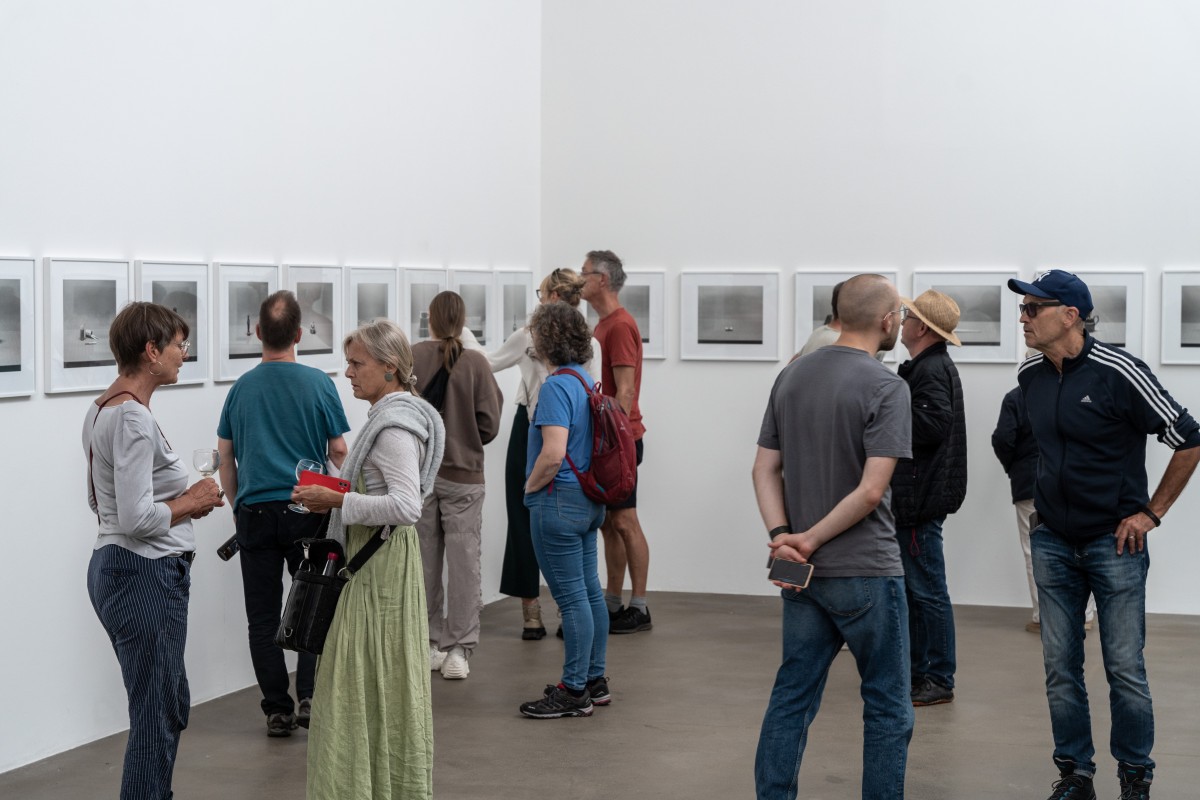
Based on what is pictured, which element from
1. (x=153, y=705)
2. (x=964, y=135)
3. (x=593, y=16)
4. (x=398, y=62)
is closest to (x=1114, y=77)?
(x=964, y=135)

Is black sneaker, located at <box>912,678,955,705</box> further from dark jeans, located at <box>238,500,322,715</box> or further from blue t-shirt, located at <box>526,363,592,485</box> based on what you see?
dark jeans, located at <box>238,500,322,715</box>

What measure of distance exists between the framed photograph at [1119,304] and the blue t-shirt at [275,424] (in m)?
5.57

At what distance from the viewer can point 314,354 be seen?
24.3 ft

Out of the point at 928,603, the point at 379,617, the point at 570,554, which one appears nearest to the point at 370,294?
the point at 570,554

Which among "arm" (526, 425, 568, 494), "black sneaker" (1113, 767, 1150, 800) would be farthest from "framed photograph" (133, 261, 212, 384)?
"black sneaker" (1113, 767, 1150, 800)

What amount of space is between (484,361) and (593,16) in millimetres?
3740

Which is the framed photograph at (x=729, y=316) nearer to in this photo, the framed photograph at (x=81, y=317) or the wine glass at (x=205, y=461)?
the framed photograph at (x=81, y=317)

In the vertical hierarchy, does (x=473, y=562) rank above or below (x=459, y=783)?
above

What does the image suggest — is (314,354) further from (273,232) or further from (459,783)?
(459,783)

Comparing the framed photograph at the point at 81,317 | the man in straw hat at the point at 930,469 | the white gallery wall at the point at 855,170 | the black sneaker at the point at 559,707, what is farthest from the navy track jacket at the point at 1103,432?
the white gallery wall at the point at 855,170

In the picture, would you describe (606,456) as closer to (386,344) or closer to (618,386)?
(386,344)

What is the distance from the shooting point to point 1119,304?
30.0ft

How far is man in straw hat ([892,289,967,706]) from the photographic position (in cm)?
638

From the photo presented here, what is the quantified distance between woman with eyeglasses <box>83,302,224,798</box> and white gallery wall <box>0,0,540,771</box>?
4.79 ft
